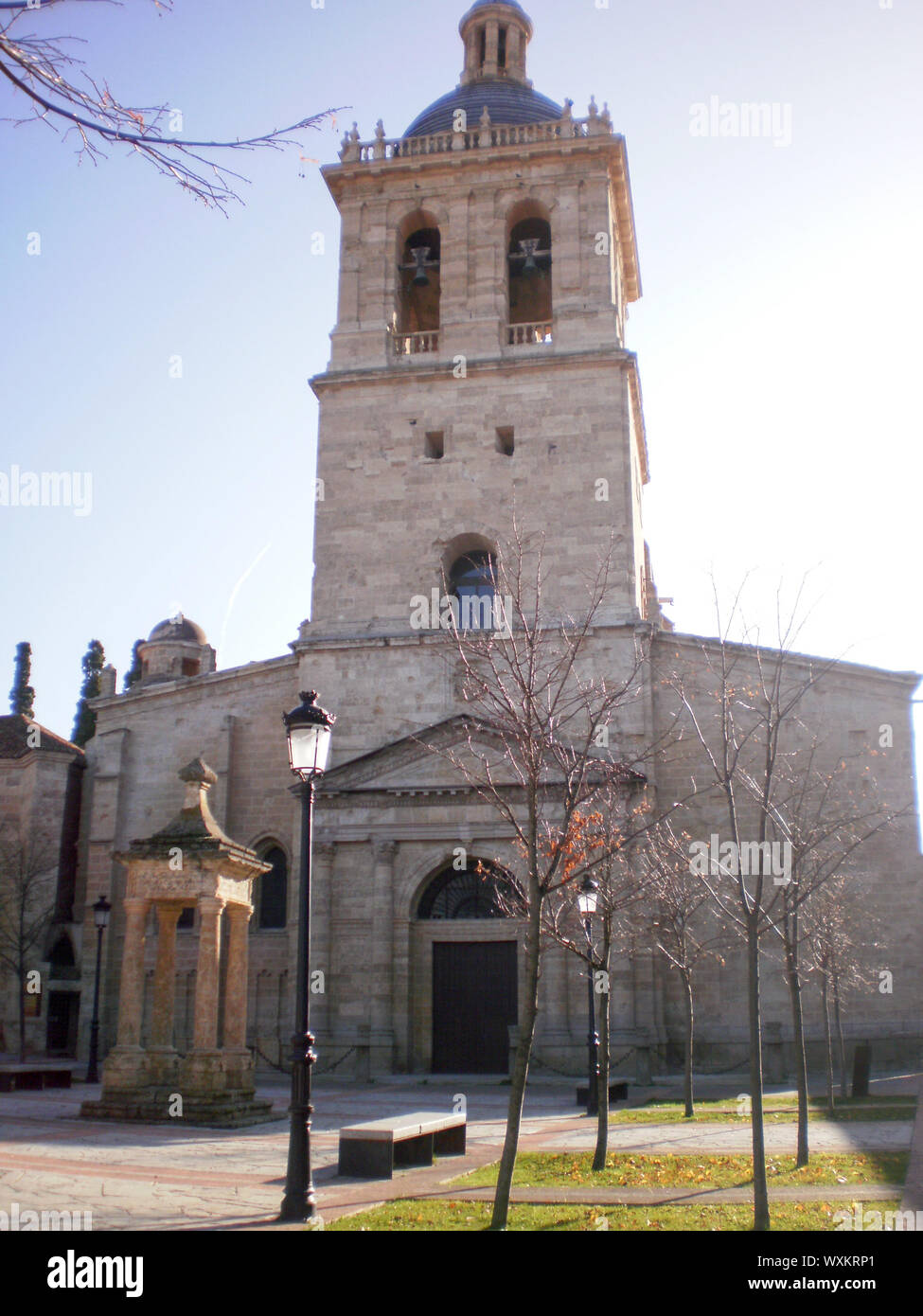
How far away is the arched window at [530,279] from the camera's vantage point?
3228cm

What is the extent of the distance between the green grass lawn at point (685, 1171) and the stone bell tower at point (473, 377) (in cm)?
1606

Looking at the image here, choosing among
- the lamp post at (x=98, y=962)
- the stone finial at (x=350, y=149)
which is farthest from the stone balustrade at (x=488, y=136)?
the lamp post at (x=98, y=962)

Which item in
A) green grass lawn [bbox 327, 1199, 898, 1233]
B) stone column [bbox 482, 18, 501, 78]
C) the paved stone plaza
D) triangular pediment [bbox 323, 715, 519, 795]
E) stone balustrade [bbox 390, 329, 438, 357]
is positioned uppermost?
stone column [bbox 482, 18, 501, 78]

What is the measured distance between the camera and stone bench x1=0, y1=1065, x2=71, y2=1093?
23328mm

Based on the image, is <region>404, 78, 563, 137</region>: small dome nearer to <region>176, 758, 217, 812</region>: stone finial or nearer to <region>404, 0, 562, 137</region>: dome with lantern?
<region>404, 0, 562, 137</region>: dome with lantern

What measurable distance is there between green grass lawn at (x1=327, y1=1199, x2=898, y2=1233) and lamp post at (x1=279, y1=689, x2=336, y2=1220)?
41 centimetres

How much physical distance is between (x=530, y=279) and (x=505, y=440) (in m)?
6.14

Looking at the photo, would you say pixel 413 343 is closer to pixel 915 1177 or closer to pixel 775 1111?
pixel 775 1111

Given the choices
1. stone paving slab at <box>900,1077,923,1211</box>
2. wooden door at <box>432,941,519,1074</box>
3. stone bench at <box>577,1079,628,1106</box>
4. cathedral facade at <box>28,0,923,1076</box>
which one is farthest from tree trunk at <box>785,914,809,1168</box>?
wooden door at <box>432,941,519,1074</box>

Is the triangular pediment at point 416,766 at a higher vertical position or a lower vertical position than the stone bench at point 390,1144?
higher

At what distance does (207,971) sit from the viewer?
17703 millimetres

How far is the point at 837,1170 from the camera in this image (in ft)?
40.3

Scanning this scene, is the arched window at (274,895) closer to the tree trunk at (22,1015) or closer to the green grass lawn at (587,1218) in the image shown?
the tree trunk at (22,1015)

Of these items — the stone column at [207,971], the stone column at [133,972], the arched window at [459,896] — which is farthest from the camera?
the arched window at [459,896]
